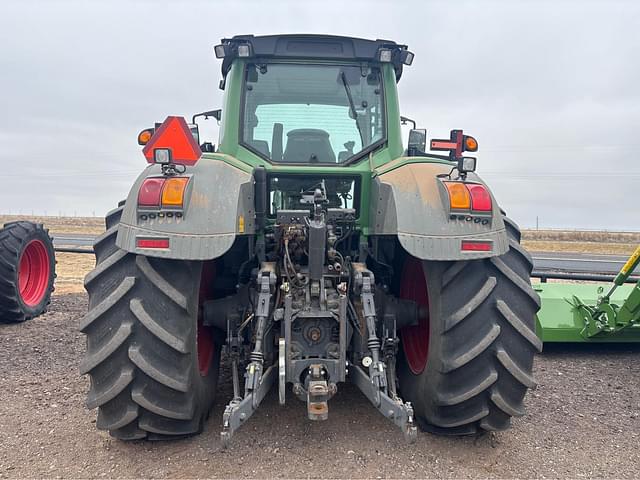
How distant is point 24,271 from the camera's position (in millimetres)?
6414

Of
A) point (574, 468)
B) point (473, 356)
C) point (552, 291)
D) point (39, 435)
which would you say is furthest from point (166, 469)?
point (552, 291)

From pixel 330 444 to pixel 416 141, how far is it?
8.10 feet

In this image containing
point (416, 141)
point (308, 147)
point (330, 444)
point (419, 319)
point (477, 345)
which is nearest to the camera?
point (477, 345)

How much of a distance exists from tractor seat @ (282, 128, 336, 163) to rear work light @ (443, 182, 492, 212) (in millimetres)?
1090

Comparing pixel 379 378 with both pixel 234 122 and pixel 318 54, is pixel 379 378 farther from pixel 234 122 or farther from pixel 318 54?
pixel 318 54

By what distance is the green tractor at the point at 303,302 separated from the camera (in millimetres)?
2496

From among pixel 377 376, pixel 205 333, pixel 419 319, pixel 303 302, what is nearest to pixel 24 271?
pixel 205 333

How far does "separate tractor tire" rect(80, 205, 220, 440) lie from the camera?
2.50 metres

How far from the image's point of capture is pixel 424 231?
8.31 ft

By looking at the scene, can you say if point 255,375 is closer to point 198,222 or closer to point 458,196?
point 198,222

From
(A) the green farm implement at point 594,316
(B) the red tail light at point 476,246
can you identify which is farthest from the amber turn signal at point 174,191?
(A) the green farm implement at point 594,316

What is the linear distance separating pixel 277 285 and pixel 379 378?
82 centimetres

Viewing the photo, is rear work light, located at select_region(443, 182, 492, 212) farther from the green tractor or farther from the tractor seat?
the tractor seat

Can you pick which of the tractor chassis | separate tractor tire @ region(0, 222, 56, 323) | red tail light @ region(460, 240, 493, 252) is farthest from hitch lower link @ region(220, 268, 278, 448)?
separate tractor tire @ region(0, 222, 56, 323)
